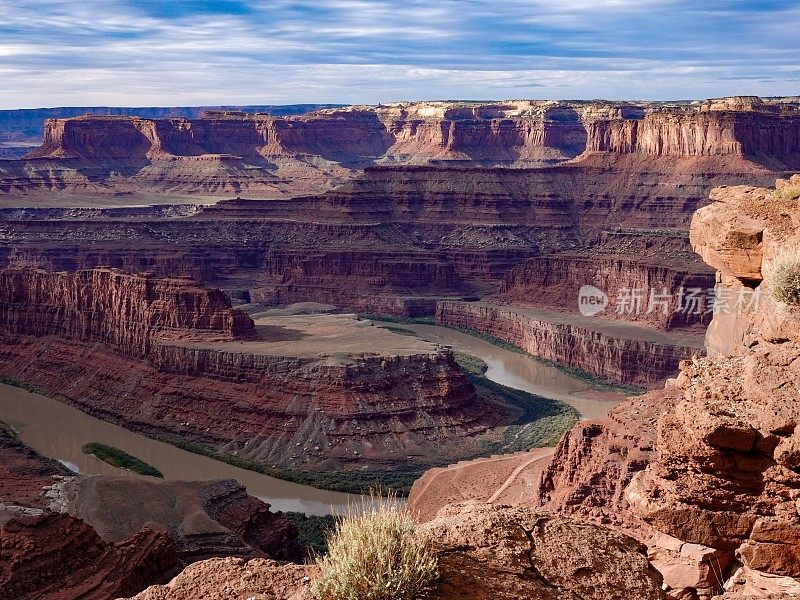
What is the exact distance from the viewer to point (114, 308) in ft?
235

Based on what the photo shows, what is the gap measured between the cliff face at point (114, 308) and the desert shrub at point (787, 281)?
51929mm

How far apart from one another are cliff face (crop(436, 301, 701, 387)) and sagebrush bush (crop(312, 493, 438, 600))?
6368 centimetres

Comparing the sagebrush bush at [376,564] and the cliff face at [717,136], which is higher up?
the cliff face at [717,136]

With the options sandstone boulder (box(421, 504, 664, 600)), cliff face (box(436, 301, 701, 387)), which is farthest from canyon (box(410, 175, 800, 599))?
cliff face (box(436, 301, 701, 387))

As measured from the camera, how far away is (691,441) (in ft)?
47.4

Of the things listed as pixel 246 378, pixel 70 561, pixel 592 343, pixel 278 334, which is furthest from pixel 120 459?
pixel 592 343

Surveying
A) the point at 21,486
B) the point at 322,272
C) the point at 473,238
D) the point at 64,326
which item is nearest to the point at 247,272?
the point at 322,272

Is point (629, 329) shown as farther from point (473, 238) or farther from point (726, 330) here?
point (726, 330)

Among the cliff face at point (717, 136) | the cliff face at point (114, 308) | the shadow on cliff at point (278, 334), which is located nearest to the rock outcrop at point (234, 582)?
the cliff face at point (114, 308)

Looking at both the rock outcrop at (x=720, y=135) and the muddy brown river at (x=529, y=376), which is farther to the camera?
the rock outcrop at (x=720, y=135)

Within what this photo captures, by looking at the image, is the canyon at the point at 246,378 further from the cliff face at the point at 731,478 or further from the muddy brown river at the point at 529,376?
the cliff face at the point at 731,478

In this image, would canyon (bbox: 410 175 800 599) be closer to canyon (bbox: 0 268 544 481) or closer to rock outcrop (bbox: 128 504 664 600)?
rock outcrop (bbox: 128 504 664 600)

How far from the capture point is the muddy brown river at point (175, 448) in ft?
167

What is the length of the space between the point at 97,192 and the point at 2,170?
A: 14535mm
